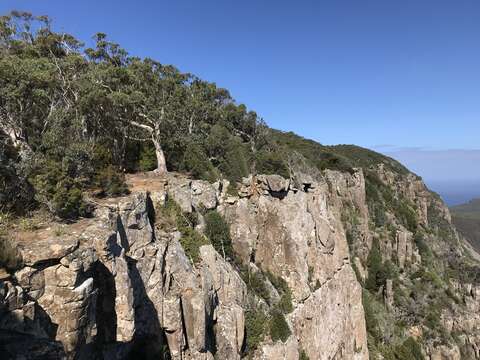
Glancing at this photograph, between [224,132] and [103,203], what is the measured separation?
1754 centimetres

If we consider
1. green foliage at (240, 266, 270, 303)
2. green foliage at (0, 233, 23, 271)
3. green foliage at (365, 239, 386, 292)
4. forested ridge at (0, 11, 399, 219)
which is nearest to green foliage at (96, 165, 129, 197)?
forested ridge at (0, 11, 399, 219)

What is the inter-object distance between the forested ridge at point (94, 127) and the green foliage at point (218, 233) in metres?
3.87

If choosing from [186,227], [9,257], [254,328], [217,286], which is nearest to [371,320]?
[254,328]

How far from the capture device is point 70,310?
9.26 m

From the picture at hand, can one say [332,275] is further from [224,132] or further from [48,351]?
[48,351]

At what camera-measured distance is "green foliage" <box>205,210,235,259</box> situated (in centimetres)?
1972

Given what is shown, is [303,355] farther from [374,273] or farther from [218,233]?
[374,273]

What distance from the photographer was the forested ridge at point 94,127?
494 inches

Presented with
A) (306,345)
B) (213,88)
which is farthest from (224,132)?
(306,345)

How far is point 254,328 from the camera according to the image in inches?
718

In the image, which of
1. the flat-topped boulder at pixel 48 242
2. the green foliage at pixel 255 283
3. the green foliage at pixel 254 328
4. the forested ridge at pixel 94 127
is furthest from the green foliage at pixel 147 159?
the green foliage at pixel 254 328

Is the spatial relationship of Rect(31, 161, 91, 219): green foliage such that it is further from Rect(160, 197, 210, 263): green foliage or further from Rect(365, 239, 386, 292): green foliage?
Rect(365, 239, 386, 292): green foliage

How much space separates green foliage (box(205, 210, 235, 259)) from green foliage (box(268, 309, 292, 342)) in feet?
14.7

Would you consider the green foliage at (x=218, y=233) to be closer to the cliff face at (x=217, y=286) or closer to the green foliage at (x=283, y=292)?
the cliff face at (x=217, y=286)
